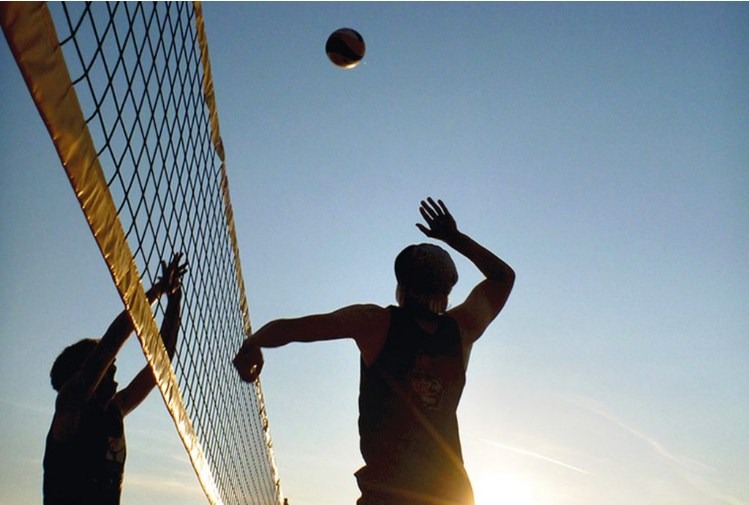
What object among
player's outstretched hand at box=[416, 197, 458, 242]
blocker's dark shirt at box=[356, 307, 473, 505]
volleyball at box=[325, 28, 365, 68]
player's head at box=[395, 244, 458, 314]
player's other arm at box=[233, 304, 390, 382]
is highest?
volleyball at box=[325, 28, 365, 68]

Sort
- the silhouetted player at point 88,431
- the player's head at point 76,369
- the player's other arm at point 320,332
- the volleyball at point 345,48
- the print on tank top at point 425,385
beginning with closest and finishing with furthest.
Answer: the player's other arm at point 320,332 → the print on tank top at point 425,385 → the silhouetted player at point 88,431 → the player's head at point 76,369 → the volleyball at point 345,48

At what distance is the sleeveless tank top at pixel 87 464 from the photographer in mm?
4012

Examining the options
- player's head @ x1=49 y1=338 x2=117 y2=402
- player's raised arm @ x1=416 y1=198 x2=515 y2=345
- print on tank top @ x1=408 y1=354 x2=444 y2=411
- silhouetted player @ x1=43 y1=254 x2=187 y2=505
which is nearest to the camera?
print on tank top @ x1=408 y1=354 x2=444 y2=411

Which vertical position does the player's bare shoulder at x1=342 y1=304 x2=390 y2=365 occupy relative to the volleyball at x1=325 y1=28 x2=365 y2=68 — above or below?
below

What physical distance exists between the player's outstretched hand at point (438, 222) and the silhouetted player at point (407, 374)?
15.3 inches

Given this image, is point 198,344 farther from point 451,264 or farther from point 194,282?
point 451,264

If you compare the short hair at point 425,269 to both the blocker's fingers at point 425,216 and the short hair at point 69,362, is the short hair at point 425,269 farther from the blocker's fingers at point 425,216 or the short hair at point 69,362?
the short hair at point 69,362

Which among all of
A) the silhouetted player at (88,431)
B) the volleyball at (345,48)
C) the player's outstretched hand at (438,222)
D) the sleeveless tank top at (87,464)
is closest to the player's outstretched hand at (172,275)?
the silhouetted player at (88,431)

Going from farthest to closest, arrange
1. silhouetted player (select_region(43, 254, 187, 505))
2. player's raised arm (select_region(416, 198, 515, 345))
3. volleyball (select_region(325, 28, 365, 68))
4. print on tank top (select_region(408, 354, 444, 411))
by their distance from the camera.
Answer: volleyball (select_region(325, 28, 365, 68))
silhouetted player (select_region(43, 254, 187, 505))
player's raised arm (select_region(416, 198, 515, 345))
print on tank top (select_region(408, 354, 444, 411))

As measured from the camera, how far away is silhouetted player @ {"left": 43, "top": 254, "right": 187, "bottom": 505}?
4.01 m

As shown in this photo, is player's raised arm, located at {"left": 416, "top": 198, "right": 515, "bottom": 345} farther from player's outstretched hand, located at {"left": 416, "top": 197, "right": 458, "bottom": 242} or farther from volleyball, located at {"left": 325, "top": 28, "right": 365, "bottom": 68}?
volleyball, located at {"left": 325, "top": 28, "right": 365, "bottom": 68}

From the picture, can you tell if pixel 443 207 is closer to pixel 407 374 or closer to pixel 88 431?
pixel 407 374

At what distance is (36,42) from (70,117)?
42cm

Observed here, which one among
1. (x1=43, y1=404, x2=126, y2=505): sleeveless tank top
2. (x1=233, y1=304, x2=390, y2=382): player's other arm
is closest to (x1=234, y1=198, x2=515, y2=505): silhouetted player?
(x1=233, y1=304, x2=390, y2=382): player's other arm
